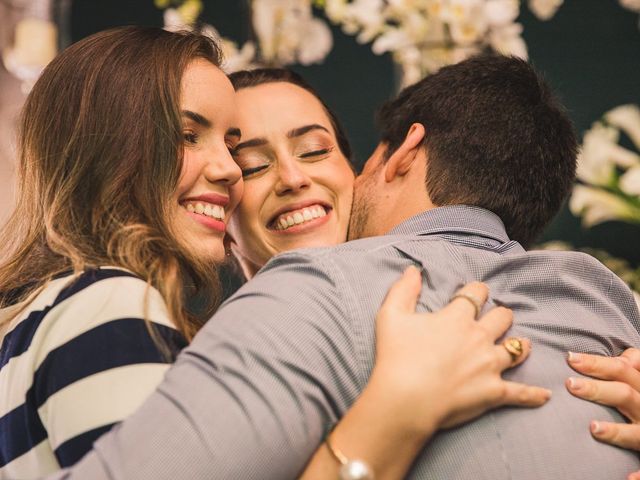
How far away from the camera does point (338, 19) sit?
2973mm

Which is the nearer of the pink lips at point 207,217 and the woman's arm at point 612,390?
the woman's arm at point 612,390

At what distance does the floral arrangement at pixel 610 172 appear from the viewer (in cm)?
259

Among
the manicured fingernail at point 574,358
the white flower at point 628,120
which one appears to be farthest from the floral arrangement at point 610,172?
the manicured fingernail at point 574,358

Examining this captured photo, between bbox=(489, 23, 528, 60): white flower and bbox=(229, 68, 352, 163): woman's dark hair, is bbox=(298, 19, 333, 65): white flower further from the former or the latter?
bbox=(229, 68, 352, 163): woman's dark hair

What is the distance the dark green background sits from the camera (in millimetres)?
2783

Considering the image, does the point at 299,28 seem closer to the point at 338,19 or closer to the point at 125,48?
the point at 338,19

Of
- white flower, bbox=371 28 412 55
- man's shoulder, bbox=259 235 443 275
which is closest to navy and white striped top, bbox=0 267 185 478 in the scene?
man's shoulder, bbox=259 235 443 275

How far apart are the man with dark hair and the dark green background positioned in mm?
1354

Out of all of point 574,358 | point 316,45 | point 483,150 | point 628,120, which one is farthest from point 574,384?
point 316,45

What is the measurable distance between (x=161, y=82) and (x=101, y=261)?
1.22 ft

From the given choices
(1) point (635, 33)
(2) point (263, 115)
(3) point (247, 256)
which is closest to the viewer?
(2) point (263, 115)

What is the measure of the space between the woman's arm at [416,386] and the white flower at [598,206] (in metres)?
1.74

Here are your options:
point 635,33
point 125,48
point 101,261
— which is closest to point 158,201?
point 101,261

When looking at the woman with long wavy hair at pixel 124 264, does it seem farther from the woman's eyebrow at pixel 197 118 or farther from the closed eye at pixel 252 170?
the closed eye at pixel 252 170
